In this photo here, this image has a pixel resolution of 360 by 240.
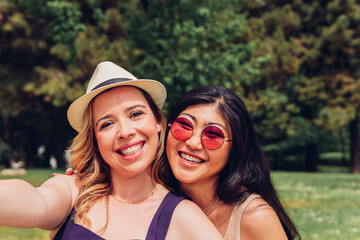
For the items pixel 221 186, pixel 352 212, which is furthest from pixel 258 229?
pixel 352 212

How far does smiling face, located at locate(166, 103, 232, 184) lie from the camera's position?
2.81m

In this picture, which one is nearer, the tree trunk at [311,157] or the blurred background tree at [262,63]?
the blurred background tree at [262,63]

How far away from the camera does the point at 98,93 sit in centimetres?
264

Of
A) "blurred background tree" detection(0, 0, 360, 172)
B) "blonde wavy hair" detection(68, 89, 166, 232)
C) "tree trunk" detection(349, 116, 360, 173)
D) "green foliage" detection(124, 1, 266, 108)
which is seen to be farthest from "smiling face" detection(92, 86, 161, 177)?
"tree trunk" detection(349, 116, 360, 173)

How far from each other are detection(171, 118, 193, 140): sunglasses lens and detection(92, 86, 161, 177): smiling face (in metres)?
0.23

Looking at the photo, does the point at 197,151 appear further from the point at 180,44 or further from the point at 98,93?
the point at 180,44

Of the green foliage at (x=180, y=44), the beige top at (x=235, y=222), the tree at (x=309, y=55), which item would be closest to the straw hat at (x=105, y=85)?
the beige top at (x=235, y=222)

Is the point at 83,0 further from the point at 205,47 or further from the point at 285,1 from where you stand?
the point at 285,1

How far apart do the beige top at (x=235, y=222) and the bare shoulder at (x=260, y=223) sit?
0.09ft

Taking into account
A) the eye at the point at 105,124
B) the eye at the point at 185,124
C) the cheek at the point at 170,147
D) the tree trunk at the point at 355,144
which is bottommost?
the tree trunk at the point at 355,144

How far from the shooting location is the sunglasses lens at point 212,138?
2805 millimetres

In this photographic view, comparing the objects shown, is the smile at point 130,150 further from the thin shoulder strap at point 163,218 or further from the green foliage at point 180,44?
the green foliage at point 180,44

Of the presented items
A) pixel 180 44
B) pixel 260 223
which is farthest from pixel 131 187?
pixel 180 44

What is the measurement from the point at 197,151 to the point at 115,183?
1.95 feet
